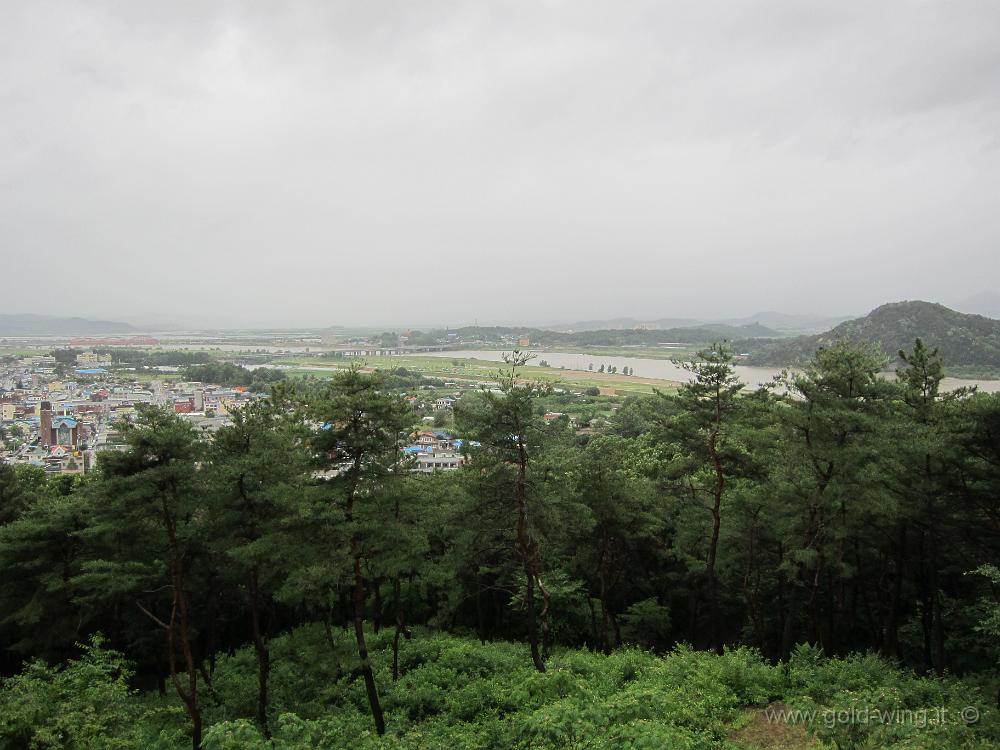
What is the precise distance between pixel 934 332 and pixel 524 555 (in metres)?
70.3

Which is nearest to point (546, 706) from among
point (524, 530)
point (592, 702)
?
point (592, 702)

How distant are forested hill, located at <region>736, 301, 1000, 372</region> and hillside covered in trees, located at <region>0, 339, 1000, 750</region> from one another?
40.1m

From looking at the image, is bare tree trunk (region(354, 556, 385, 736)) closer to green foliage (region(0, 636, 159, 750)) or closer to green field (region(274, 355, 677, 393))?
green foliage (region(0, 636, 159, 750))

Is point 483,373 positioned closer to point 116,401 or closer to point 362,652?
point 116,401

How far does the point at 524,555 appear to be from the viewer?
10266mm

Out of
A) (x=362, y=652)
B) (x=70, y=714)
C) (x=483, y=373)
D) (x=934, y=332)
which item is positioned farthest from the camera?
(x=483, y=373)

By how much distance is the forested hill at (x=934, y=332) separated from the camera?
174ft

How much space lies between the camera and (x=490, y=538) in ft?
35.5

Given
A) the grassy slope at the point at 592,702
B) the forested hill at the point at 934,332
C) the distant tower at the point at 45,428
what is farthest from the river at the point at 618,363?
the grassy slope at the point at 592,702

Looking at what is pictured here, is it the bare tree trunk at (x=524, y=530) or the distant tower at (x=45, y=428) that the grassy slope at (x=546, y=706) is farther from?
the distant tower at (x=45, y=428)

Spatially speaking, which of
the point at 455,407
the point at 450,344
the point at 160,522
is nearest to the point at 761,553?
the point at 455,407

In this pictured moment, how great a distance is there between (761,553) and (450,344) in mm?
136325

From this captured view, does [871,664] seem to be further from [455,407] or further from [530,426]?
[455,407]

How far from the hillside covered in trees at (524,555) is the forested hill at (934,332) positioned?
132 feet
